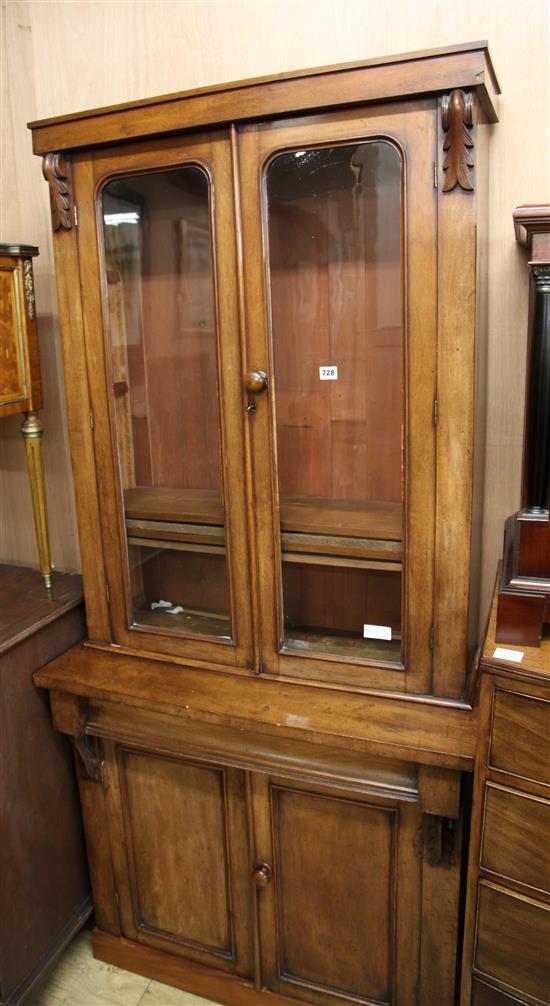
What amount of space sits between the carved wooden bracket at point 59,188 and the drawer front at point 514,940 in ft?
4.73

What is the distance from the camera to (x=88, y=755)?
66.3 inches

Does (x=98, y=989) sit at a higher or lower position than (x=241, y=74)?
lower

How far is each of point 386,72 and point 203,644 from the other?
1.11 metres

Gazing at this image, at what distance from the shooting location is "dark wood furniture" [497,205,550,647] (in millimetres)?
1165

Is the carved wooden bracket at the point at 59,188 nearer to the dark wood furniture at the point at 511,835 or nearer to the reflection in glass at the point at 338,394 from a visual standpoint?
the reflection in glass at the point at 338,394

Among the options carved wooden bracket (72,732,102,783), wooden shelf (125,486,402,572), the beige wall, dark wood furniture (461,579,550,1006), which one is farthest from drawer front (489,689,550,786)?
carved wooden bracket (72,732,102,783)

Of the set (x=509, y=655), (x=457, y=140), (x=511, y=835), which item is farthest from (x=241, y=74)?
(x=511, y=835)

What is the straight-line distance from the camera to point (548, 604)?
Result: 47.1 inches

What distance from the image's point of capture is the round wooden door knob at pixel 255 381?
1.38 metres

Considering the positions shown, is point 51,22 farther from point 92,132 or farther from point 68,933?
point 68,933

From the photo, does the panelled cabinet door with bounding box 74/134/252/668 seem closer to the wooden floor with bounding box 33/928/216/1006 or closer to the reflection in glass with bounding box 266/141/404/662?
the reflection in glass with bounding box 266/141/404/662

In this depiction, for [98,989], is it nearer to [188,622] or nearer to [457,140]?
[188,622]

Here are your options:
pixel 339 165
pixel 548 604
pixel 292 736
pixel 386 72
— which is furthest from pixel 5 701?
pixel 386 72

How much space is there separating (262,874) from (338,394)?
1003 mm
